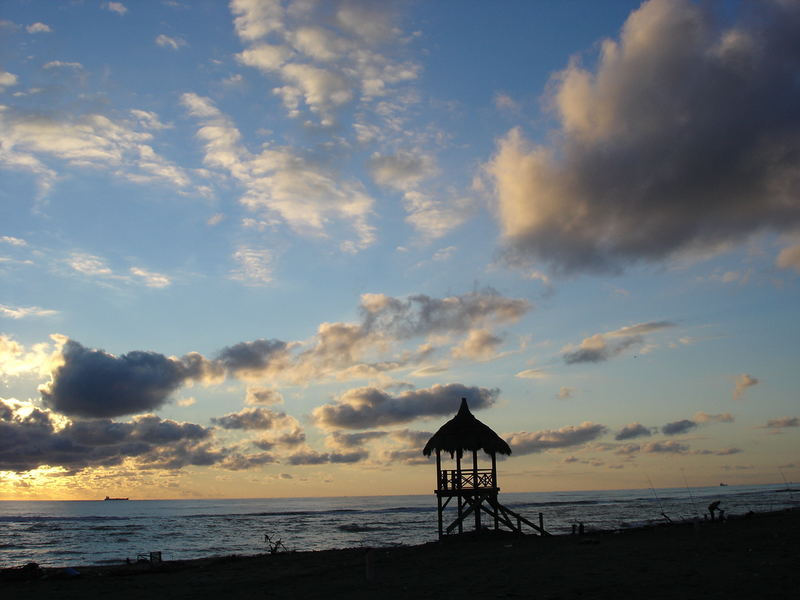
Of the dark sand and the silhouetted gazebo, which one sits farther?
the silhouetted gazebo

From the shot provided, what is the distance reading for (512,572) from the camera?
1798 cm

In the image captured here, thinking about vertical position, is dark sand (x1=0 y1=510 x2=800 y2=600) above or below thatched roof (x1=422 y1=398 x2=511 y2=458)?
below

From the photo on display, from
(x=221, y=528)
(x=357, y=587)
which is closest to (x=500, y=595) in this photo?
(x=357, y=587)

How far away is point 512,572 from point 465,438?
1244 cm

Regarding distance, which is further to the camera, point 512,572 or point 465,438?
point 465,438

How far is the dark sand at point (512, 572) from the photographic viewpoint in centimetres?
1417

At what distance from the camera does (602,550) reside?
69.6 ft

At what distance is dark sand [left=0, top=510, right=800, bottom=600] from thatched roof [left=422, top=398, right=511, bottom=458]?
433cm

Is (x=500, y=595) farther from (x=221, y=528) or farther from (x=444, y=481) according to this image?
(x=221, y=528)

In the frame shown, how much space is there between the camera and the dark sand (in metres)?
14.2

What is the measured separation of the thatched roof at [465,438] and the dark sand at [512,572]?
4327 millimetres

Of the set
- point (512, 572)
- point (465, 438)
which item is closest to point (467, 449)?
point (465, 438)

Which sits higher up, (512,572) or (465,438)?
(465,438)

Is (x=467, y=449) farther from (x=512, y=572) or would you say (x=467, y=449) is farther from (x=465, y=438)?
(x=512, y=572)
